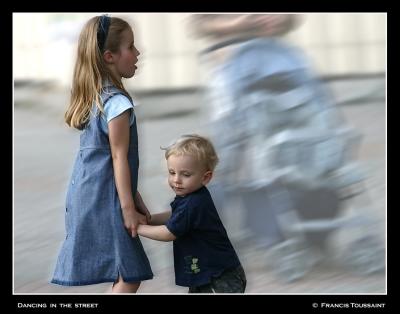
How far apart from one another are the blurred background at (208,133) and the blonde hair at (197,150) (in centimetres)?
49

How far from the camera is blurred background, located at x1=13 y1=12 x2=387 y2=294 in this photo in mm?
4164

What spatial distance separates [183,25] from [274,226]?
3.34 feet

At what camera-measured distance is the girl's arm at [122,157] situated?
140 inches

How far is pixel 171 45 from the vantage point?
13.6ft

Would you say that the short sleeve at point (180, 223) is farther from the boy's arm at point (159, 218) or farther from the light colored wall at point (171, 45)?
the light colored wall at point (171, 45)

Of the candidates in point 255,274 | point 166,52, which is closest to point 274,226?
point 255,274

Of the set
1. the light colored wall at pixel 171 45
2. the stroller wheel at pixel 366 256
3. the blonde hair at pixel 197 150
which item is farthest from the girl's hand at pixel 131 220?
the stroller wheel at pixel 366 256

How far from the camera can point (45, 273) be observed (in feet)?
13.9

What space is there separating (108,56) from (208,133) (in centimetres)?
71

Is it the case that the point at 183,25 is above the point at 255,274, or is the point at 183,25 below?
above

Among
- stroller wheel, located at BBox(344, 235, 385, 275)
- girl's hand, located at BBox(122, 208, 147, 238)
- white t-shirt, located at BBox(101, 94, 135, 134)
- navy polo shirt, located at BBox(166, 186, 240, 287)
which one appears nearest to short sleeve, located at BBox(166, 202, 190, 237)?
navy polo shirt, located at BBox(166, 186, 240, 287)

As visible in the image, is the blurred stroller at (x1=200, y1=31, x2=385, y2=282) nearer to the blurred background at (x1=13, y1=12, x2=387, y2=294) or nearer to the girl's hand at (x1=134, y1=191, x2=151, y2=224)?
the blurred background at (x1=13, y1=12, x2=387, y2=294)

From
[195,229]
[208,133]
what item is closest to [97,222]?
[195,229]
